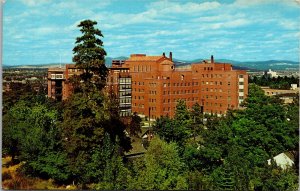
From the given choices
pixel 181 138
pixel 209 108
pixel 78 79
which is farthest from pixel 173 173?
pixel 209 108

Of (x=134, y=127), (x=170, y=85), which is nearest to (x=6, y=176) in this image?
(x=134, y=127)

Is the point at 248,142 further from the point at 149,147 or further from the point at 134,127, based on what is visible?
the point at 134,127

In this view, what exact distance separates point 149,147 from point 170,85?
353 centimetres

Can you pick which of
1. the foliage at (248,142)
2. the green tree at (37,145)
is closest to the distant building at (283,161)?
the foliage at (248,142)

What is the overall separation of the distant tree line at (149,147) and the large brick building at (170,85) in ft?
5.05

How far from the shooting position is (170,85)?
24.3ft

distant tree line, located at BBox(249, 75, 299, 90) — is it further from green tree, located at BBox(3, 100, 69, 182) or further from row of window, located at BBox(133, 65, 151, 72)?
green tree, located at BBox(3, 100, 69, 182)

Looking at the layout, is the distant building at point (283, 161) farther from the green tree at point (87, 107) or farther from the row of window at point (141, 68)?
the row of window at point (141, 68)

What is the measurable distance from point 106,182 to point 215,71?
3.63 m

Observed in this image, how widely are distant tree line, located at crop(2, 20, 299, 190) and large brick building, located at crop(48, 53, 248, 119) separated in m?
1.54

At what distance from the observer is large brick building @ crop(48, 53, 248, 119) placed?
6.40 m

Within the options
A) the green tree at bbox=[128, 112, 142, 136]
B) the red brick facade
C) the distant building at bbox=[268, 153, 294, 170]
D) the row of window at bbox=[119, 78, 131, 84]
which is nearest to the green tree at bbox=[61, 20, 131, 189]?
the green tree at bbox=[128, 112, 142, 136]

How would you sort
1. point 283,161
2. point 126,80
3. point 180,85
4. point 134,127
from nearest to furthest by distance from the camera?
1. point 283,161
2. point 134,127
3. point 180,85
4. point 126,80

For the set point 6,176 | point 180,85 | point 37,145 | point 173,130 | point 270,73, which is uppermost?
point 270,73
